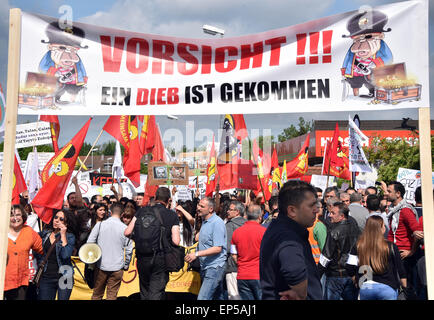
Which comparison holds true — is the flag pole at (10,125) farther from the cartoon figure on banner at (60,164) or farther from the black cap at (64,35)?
the cartoon figure on banner at (60,164)

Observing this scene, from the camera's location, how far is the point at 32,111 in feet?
16.2

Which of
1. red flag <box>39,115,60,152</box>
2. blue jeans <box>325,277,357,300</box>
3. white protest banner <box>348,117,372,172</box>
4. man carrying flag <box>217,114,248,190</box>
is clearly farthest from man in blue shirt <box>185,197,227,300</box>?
red flag <box>39,115,60,152</box>

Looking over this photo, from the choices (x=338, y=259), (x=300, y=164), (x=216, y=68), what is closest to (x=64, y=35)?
(x=216, y=68)

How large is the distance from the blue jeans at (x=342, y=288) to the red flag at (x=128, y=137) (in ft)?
25.2

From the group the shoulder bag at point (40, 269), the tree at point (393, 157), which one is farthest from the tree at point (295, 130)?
the shoulder bag at point (40, 269)

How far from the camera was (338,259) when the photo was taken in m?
6.95

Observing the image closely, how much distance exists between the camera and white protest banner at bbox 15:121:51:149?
1448 cm

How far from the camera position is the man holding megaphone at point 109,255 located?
A: 8.02 m

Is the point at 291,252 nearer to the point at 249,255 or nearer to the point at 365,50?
the point at 365,50

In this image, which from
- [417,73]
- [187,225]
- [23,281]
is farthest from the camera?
[187,225]
